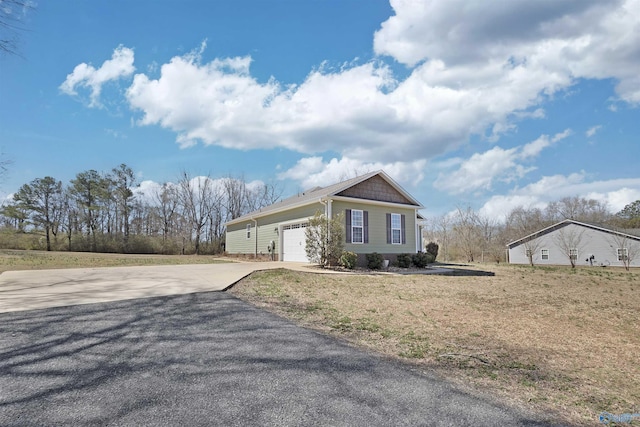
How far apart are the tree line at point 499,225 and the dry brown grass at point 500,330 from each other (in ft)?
80.8

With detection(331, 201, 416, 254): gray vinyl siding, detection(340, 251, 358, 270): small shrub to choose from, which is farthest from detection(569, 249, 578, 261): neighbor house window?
→ detection(340, 251, 358, 270): small shrub

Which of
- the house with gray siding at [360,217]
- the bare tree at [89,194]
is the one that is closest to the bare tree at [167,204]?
the bare tree at [89,194]

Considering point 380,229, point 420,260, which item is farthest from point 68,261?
point 420,260

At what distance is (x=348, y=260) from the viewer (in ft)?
45.7

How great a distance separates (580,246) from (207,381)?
114ft

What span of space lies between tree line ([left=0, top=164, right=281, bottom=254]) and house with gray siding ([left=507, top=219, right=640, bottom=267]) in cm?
2595

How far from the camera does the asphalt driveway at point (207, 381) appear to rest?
8.46 feet

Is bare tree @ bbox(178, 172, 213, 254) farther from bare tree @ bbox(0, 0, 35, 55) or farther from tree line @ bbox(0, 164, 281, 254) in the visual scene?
bare tree @ bbox(0, 0, 35, 55)

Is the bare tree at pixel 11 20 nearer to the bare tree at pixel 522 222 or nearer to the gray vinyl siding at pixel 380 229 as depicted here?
the gray vinyl siding at pixel 380 229

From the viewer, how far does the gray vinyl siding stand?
15.3 m

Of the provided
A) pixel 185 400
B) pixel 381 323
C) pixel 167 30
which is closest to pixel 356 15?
pixel 167 30

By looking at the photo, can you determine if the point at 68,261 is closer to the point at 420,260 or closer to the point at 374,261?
the point at 374,261

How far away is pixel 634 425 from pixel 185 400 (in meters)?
3.62

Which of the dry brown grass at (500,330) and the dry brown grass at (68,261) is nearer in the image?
the dry brown grass at (500,330)
